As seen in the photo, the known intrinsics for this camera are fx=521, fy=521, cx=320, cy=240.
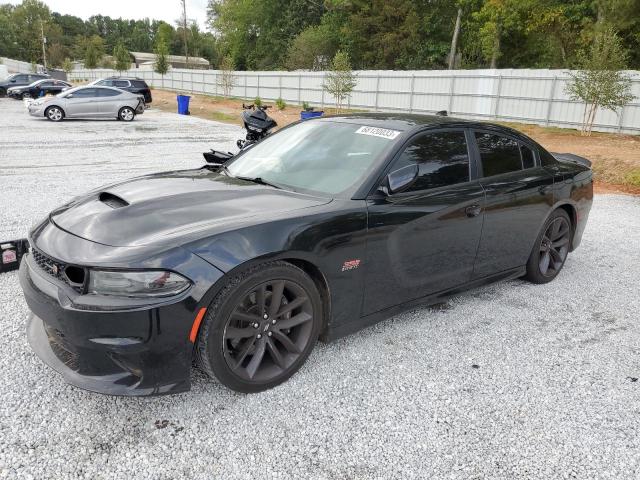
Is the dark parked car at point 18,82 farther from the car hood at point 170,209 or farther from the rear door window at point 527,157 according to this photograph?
the rear door window at point 527,157

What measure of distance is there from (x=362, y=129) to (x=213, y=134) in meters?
14.9

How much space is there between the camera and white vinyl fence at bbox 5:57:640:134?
19.6 meters

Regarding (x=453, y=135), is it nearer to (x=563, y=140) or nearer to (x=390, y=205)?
(x=390, y=205)

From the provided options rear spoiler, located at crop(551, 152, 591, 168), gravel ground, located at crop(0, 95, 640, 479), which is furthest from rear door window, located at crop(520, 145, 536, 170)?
gravel ground, located at crop(0, 95, 640, 479)

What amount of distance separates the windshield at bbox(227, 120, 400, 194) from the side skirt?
33.3 inches

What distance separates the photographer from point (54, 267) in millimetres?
2652

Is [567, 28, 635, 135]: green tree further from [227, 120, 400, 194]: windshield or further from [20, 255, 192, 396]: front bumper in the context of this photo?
[20, 255, 192, 396]: front bumper

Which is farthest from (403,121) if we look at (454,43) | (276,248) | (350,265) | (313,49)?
(313,49)

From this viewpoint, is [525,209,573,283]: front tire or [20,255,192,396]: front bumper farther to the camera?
[525,209,573,283]: front tire

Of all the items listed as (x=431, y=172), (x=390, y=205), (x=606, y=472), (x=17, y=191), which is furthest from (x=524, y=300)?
(x=17, y=191)

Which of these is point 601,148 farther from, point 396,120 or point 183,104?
point 183,104

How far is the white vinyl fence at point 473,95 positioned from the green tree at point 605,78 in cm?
84

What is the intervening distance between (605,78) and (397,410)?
17.9 meters

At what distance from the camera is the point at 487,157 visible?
13.4 ft
